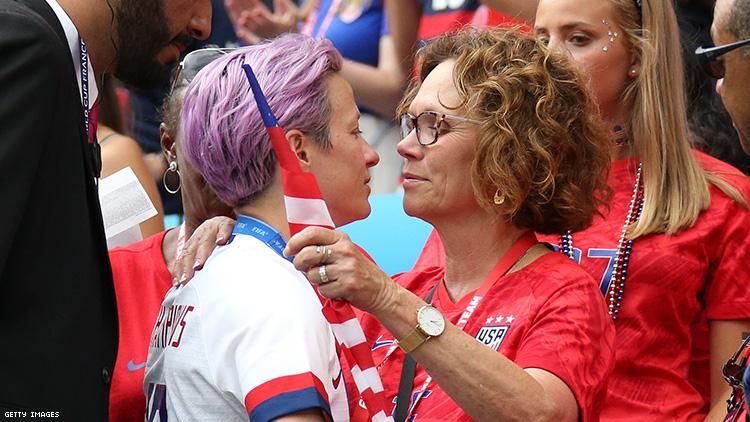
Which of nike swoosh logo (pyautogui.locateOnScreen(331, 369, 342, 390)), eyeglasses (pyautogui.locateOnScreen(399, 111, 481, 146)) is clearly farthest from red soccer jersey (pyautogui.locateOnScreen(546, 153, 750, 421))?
nike swoosh logo (pyautogui.locateOnScreen(331, 369, 342, 390))

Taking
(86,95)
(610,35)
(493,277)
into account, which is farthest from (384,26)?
(86,95)

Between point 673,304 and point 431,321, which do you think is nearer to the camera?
point 431,321

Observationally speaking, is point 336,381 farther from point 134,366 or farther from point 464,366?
point 134,366

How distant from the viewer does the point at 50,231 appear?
2586 millimetres

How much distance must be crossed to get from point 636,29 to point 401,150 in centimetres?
105

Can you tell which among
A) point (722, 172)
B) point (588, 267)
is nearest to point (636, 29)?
point (722, 172)

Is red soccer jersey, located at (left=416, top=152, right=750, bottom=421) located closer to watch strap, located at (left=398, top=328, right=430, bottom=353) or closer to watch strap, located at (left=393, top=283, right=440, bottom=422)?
watch strap, located at (left=393, top=283, right=440, bottom=422)

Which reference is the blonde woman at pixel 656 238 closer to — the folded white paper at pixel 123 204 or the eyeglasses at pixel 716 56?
the eyeglasses at pixel 716 56

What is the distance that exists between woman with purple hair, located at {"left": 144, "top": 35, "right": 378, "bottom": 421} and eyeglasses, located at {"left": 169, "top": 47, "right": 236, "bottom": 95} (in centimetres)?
62

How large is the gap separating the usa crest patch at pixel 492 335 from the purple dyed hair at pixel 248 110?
56 cm

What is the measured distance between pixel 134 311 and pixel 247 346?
3.55 ft

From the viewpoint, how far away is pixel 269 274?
2.62 m

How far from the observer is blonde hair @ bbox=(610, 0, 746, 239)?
3549mm

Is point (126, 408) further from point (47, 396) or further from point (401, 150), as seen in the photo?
point (401, 150)
